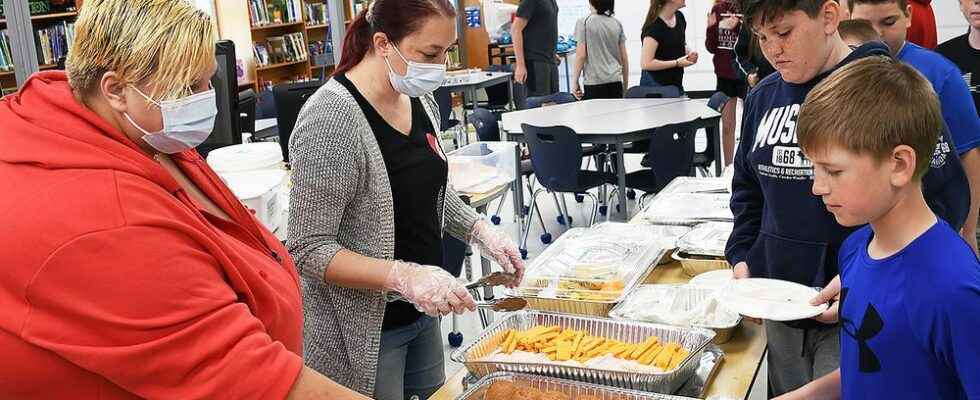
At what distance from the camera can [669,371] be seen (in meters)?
1.66

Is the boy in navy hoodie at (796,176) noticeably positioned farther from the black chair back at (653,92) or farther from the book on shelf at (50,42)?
the book on shelf at (50,42)

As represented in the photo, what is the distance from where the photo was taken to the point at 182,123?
1.18 m

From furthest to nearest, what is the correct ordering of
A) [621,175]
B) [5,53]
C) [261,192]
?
[5,53], [621,175], [261,192]

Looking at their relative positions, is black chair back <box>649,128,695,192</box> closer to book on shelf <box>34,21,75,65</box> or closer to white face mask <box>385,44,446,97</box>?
white face mask <box>385,44,446,97</box>

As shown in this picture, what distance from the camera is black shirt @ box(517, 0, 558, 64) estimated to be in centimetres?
726

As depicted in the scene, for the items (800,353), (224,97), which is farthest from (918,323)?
(224,97)

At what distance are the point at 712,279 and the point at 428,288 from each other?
35.0 inches

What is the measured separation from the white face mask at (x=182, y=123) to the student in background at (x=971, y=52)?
292cm

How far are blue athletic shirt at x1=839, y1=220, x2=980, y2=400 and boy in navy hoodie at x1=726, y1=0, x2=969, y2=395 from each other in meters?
0.42

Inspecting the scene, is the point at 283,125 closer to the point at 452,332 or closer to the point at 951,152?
the point at 452,332

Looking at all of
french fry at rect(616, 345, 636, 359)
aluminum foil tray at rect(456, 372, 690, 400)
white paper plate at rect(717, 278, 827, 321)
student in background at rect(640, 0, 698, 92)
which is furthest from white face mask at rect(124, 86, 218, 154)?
student in background at rect(640, 0, 698, 92)

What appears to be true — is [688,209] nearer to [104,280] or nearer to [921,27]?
[921,27]

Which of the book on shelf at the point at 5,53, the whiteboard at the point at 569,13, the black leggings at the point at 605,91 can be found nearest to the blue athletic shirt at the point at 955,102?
the black leggings at the point at 605,91

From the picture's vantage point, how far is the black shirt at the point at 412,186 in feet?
5.81
